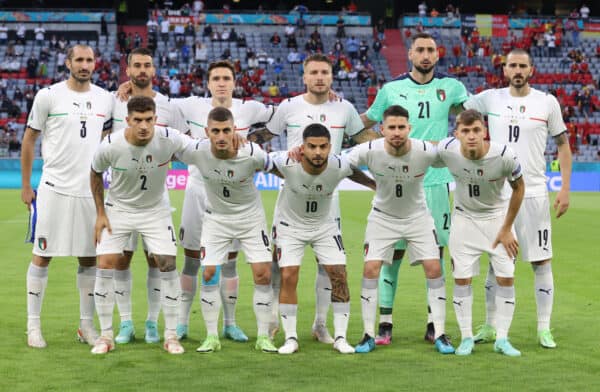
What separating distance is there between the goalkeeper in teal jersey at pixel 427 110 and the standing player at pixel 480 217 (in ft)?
1.56

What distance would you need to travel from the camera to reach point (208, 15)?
43.1 m

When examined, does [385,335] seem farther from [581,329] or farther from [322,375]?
[581,329]

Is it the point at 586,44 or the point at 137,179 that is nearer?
the point at 137,179

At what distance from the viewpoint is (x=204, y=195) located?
24.5 ft

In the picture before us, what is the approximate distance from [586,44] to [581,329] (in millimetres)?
38920

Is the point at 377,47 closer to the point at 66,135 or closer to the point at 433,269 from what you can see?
the point at 433,269

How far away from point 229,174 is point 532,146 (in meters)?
2.47

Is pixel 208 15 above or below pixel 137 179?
above

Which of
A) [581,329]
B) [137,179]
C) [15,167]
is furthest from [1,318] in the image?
[15,167]

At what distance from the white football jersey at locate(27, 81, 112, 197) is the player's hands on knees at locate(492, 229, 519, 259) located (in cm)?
330

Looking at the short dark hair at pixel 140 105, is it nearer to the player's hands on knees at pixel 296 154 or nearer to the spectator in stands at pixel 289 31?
the player's hands on knees at pixel 296 154

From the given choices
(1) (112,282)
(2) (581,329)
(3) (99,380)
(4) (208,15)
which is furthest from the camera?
(4) (208,15)

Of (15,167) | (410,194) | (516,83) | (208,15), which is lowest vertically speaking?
(15,167)

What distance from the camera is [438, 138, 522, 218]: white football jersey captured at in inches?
267
